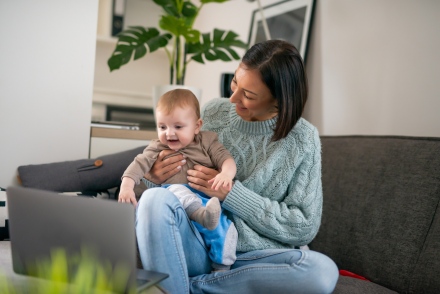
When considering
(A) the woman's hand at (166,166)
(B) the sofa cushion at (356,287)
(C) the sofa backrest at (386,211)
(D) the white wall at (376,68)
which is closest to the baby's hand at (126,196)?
(A) the woman's hand at (166,166)

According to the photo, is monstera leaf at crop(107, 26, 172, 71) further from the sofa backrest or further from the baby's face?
the baby's face

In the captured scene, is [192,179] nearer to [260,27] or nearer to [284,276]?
[284,276]

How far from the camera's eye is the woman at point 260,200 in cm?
133

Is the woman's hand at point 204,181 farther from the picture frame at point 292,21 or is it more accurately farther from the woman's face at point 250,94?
the picture frame at point 292,21

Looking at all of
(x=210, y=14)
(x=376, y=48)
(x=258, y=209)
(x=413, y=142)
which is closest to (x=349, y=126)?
(x=376, y=48)

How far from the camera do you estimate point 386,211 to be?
174cm

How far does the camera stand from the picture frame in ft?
8.93

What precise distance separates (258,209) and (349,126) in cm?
108

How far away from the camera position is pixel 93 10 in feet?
6.94

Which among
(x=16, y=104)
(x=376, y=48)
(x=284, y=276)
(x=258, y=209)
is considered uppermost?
(x=376, y=48)

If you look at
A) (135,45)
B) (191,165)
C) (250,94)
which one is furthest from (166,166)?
(135,45)

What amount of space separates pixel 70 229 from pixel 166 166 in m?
0.52

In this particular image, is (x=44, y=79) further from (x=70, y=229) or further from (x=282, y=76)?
(x=70, y=229)

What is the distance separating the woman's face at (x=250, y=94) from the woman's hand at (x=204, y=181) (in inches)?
8.1
